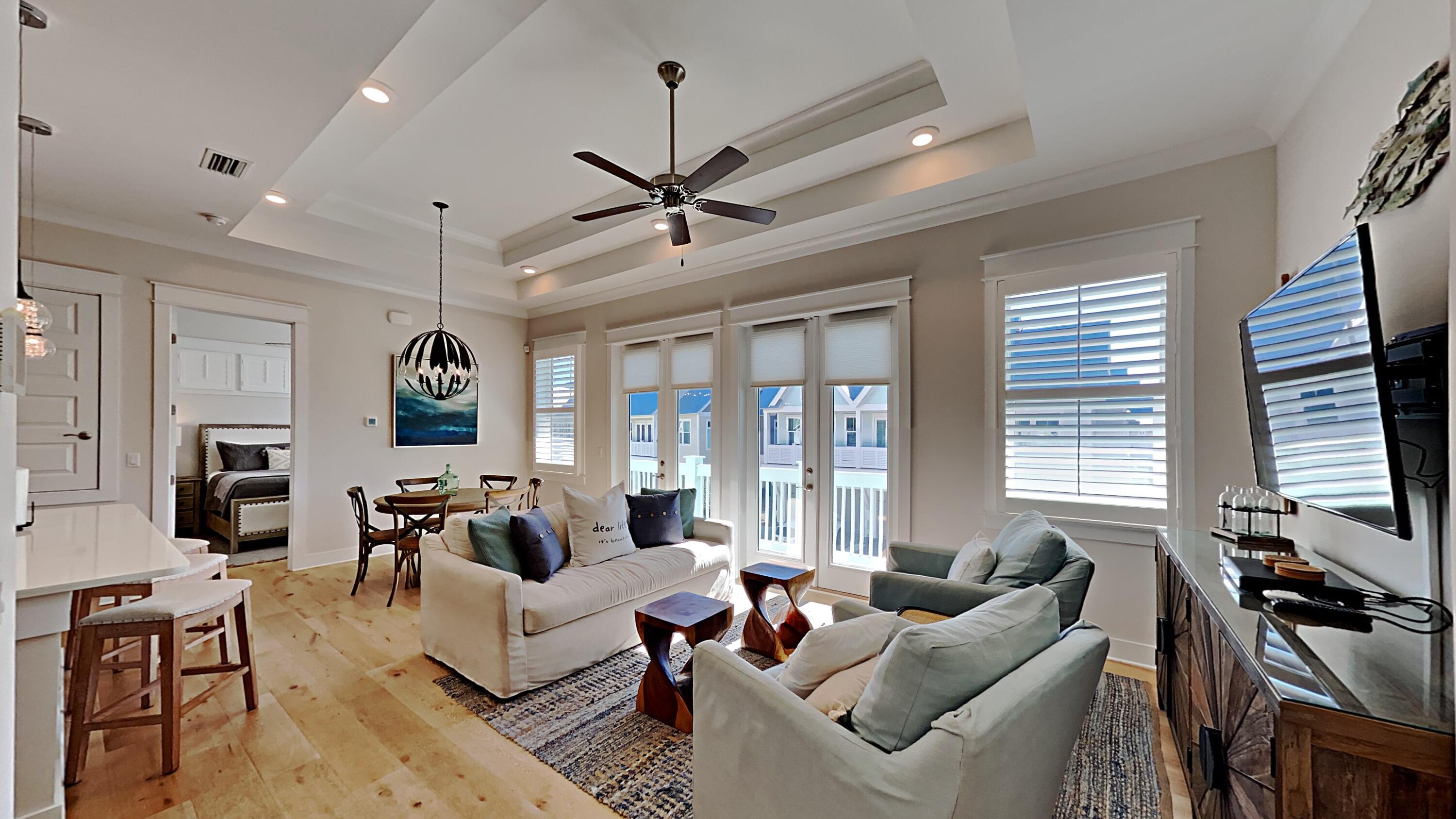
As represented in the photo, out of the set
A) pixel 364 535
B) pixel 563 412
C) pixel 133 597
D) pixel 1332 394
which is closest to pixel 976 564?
pixel 1332 394

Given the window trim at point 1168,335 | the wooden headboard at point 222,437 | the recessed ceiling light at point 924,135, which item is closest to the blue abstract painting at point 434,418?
the wooden headboard at point 222,437

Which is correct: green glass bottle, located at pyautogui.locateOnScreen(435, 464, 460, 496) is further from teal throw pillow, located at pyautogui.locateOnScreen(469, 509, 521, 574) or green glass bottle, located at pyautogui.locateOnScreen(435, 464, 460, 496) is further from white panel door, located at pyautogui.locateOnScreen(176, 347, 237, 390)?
white panel door, located at pyautogui.locateOnScreen(176, 347, 237, 390)

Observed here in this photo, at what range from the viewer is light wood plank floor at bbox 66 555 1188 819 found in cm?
196

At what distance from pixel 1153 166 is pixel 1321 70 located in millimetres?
834

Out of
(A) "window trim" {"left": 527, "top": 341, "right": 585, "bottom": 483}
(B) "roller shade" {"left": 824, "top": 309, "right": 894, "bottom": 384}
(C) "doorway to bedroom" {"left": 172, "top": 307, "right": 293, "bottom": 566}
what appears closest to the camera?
(B) "roller shade" {"left": 824, "top": 309, "right": 894, "bottom": 384}

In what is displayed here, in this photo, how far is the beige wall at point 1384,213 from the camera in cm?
147

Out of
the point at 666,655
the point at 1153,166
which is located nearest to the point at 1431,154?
the point at 1153,166

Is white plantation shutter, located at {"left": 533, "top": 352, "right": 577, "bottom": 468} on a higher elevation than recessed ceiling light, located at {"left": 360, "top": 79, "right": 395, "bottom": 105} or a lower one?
lower

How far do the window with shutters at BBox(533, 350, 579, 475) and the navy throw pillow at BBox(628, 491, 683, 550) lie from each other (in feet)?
7.78

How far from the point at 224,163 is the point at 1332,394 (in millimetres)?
4688

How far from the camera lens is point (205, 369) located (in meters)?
6.94

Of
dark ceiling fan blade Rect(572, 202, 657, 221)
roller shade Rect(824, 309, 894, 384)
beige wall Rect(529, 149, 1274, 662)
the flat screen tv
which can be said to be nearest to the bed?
dark ceiling fan blade Rect(572, 202, 657, 221)

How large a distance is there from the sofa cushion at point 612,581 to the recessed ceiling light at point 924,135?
2747 mm

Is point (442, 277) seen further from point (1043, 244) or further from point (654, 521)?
point (1043, 244)
